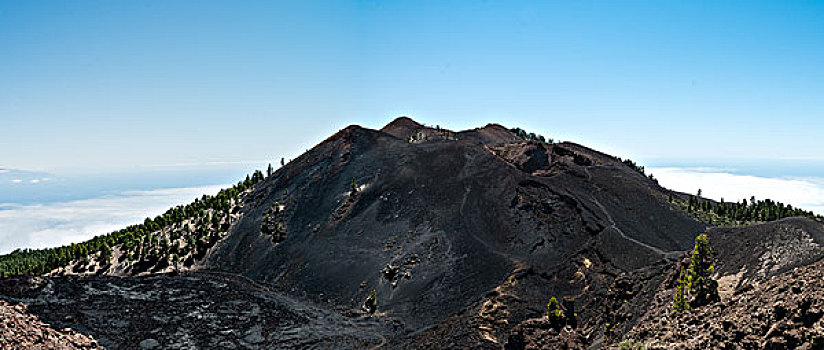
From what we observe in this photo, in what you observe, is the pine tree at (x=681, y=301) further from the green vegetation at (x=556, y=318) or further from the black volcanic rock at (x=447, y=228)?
the black volcanic rock at (x=447, y=228)

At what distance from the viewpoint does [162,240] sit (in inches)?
2377

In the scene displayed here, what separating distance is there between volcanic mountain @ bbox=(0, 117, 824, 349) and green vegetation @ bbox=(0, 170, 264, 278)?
41 cm

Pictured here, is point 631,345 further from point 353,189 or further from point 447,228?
point 353,189

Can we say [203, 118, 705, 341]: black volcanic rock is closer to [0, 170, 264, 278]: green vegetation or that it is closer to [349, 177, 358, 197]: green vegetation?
[349, 177, 358, 197]: green vegetation

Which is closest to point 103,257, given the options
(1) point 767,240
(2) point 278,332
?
(2) point 278,332

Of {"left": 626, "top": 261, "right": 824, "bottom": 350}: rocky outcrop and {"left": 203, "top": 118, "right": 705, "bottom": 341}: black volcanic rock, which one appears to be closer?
{"left": 626, "top": 261, "right": 824, "bottom": 350}: rocky outcrop

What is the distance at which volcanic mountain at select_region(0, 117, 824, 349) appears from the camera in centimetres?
2892

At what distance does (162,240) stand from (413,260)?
35.4m

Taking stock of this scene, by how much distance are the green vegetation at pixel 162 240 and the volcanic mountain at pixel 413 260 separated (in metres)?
0.41

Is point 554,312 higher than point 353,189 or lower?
lower

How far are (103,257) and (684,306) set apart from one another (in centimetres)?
6390

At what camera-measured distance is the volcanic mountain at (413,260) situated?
28.9 metres

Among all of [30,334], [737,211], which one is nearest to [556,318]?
[30,334]

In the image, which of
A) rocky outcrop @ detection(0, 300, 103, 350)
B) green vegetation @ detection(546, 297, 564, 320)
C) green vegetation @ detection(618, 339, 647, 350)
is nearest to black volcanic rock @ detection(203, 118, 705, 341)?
green vegetation @ detection(546, 297, 564, 320)
